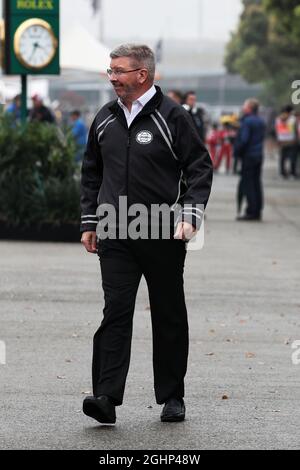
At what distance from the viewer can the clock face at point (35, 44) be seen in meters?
18.1

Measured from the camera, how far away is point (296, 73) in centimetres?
5869

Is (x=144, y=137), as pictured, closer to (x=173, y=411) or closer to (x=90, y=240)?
(x=90, y=240)

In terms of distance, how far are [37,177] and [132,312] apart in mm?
10033

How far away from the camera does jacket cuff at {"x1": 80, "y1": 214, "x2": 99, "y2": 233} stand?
24.0 ft

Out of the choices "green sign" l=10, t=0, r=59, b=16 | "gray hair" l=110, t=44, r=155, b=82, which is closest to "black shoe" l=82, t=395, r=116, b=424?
"gray hair" l=110, t=44, r=155, b=82

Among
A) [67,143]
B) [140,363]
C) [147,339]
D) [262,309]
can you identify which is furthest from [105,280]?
[67,143]

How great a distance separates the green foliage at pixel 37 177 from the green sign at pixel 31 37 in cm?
139

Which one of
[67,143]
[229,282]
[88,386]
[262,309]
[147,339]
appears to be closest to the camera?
[88,386]

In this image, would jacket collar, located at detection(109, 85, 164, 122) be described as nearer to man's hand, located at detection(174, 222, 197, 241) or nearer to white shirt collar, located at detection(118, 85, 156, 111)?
white shirt collar, located at detection(118, 85, 156, 111)

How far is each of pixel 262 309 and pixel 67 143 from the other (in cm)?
597

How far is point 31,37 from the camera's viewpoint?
18.1 m

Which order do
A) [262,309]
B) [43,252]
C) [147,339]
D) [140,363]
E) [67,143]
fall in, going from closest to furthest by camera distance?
1. [140,363]
2. [147,339]
3. [262,309]
4. [43,252]
5. [67,143]

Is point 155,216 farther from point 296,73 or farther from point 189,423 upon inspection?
point 296,73

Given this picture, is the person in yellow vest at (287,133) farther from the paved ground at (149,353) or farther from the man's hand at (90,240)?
the man's hand at (90,240)
